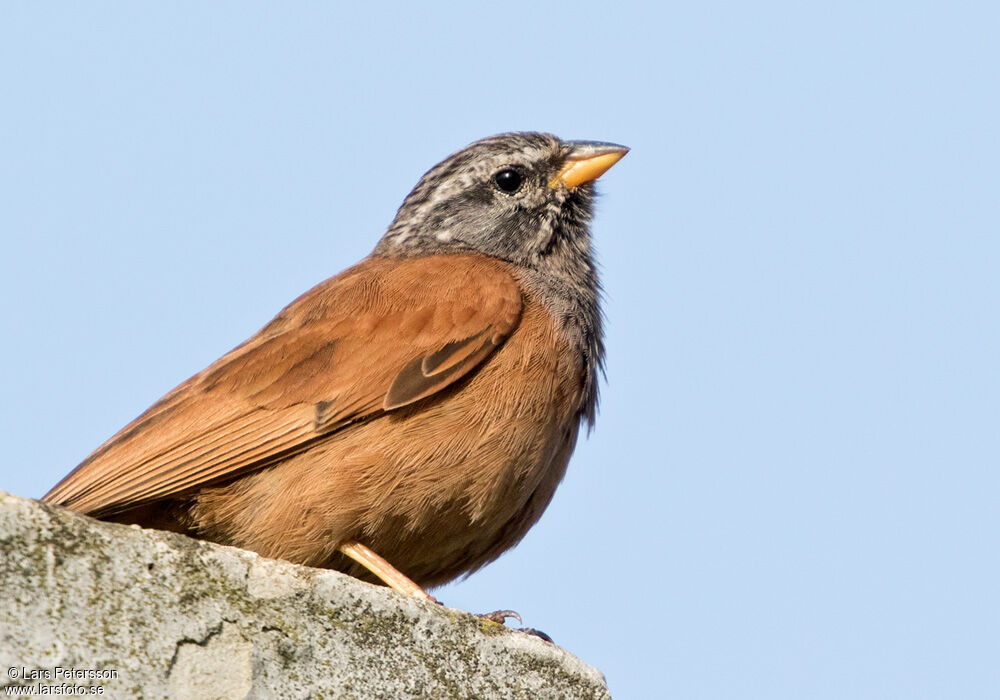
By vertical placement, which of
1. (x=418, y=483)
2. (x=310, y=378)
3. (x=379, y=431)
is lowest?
(x=418, y=483)

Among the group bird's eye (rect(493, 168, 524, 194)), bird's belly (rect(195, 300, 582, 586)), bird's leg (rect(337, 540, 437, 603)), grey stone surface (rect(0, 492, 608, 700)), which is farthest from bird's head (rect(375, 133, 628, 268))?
grey stone surface (rect(0, 492, 608, 700))

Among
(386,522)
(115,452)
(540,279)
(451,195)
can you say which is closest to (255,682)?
(386,522)

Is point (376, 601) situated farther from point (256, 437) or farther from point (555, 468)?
point (555, 468)

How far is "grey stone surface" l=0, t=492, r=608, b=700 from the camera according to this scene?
111 inches

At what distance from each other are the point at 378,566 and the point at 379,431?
55cm

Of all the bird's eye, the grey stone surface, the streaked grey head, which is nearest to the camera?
the grey stone surface

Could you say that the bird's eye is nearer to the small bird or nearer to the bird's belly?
the small bird

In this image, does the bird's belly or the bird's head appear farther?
the bird's head

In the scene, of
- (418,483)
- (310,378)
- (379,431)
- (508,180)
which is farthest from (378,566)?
(508,180)

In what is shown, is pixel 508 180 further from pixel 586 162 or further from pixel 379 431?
pixel 379 431

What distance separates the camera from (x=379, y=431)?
5.14 metres

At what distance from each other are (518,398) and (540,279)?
1.27m

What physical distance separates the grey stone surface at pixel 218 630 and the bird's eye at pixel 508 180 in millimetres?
3772

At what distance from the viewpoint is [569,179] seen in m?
7.11
